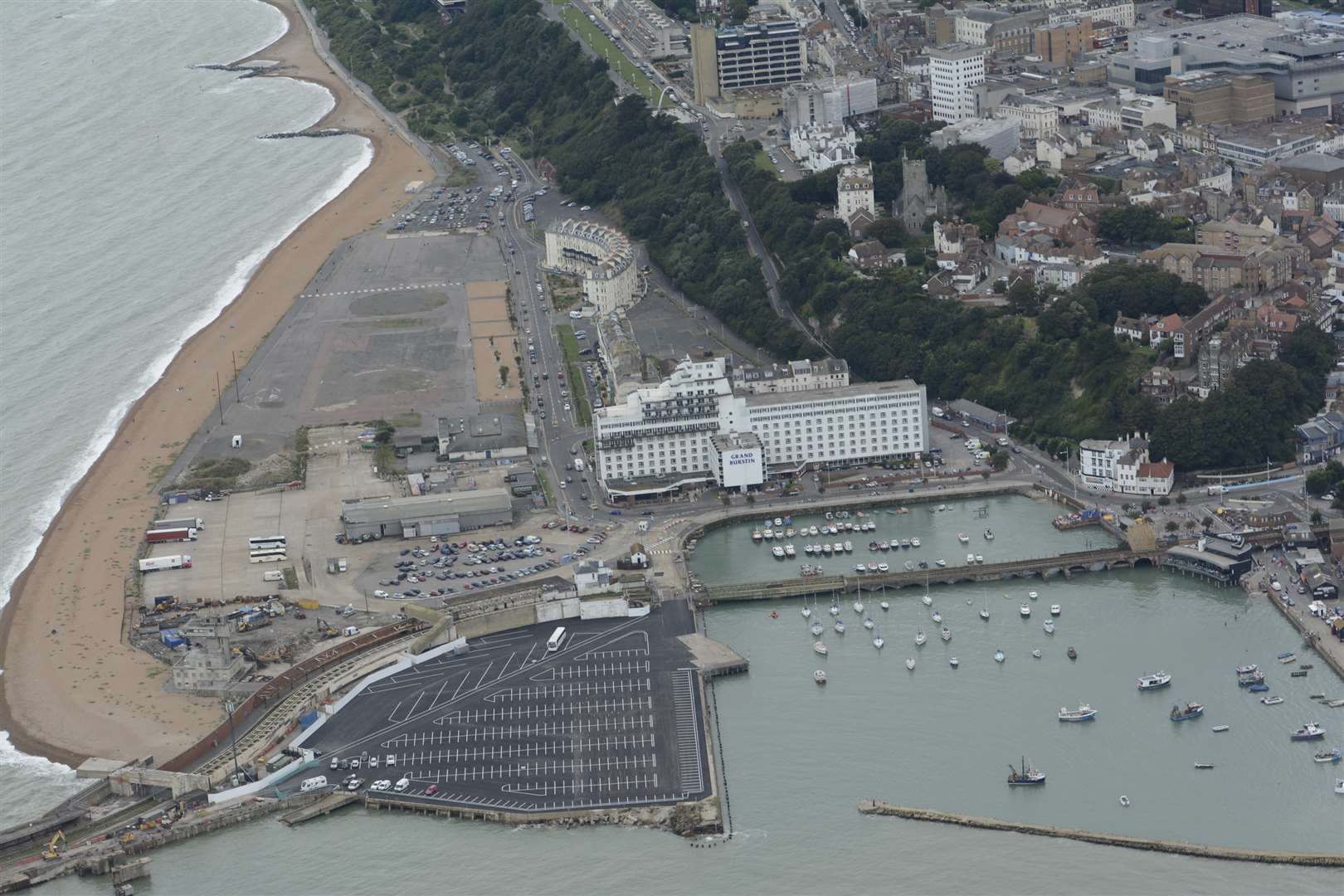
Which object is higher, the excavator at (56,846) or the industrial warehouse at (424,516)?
the excavator at (56,846)

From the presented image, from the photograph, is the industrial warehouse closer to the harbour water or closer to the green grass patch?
the harbour water

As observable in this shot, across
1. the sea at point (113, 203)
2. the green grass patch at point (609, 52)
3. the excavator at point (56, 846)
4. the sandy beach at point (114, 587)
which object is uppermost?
the excavator at point (56, 846)

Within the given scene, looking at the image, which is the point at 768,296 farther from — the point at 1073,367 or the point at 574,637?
the point at 574,637

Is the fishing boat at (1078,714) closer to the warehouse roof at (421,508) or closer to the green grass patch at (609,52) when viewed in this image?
the warehouse roof at (421,508)

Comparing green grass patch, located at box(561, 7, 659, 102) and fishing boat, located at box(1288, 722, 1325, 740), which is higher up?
green grass patch, located at box(561, 7, 659, 102)

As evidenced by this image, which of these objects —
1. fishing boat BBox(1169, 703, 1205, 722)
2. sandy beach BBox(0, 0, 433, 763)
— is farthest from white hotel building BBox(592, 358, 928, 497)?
fishing boat BBox(1169, 703, 1205, 722)

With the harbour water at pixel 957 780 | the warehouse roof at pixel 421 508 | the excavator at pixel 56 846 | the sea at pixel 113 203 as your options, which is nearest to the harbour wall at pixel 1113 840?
the harbour water at pixel 957 780
